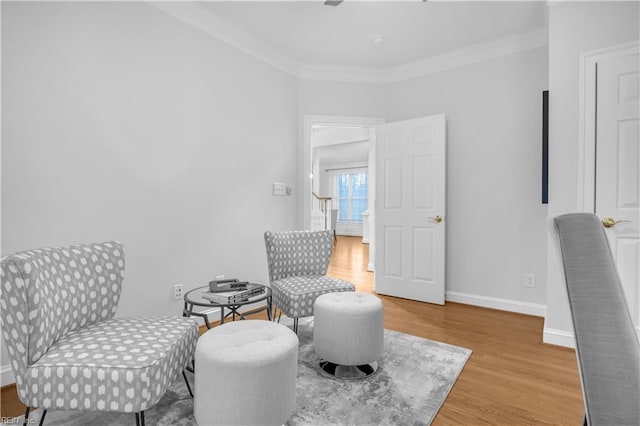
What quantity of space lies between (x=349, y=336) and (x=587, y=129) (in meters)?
2.28

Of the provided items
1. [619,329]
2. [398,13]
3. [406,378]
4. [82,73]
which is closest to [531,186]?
[398,13]

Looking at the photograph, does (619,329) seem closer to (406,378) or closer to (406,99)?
(406,378)

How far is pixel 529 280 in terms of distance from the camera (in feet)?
10.8

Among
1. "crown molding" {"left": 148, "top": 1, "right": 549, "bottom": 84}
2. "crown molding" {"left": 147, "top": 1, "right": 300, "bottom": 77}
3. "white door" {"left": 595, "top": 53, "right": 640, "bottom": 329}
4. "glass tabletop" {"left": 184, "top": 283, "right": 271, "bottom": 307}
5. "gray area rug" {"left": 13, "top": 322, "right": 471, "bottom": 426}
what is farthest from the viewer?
"crown molding" {"left": 148, "top": 1, "right": 549, "bottom": 84}

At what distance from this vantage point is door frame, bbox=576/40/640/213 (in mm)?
2453

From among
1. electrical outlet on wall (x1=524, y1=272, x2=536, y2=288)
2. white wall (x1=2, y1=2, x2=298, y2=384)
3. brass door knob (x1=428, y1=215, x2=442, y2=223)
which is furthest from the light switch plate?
electrical outlet on wall (x1=524, y1=272, x2=536, y2=288)

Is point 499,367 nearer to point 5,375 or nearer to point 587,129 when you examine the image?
point 587,129

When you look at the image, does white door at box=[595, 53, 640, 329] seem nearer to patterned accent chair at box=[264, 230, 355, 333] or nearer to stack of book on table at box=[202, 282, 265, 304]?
patterned accent chair at box=[264, 230, 355, 333]

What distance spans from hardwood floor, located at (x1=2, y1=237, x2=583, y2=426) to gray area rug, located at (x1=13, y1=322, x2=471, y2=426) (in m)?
0.10

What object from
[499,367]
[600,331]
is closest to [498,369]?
[499,367]

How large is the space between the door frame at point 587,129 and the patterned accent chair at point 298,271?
1841mm

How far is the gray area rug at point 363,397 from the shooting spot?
162 cm

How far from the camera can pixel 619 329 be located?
0.59 metres

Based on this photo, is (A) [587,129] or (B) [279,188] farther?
(B) [279,188]
